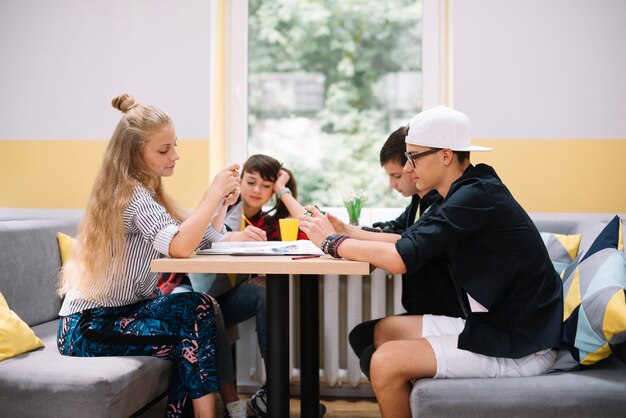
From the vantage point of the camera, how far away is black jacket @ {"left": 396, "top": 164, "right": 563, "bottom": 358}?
173cm

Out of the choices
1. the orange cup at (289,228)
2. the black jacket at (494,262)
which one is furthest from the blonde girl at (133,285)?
the black jacket at (494,262)

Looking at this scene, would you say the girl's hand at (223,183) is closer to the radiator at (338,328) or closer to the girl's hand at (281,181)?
the girl's hand at (281,181)

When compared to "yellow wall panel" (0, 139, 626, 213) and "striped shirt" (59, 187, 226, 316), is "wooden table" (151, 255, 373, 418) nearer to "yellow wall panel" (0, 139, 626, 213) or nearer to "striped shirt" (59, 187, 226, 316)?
"striped shirt" (59, 187, 226, 316)

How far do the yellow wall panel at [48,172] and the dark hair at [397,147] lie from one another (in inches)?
64.4

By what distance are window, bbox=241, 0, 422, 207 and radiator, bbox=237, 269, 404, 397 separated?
0.58 meters

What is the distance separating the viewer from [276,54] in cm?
349

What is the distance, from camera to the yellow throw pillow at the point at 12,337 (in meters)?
2.00

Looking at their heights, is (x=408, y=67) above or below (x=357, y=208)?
above

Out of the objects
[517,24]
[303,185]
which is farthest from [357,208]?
[517,24]

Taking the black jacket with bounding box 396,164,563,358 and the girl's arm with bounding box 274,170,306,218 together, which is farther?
the girl's arm with bounding box 274,170,306,218

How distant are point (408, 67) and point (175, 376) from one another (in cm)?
204

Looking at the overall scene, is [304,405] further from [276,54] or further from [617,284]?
[276,54]

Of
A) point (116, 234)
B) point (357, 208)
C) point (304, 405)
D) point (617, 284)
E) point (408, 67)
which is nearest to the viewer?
point (617, 284)

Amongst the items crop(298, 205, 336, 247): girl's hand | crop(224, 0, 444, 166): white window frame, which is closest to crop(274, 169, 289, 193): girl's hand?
crop(224, 0, 444, 166): white window frame
